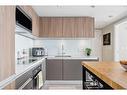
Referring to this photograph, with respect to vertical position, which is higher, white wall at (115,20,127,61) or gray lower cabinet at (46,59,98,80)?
white wall at (115,20,127,61)

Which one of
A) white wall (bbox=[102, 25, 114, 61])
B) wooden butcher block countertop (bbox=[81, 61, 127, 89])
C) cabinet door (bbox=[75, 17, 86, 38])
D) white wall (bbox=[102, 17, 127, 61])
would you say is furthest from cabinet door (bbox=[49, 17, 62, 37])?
wooden butcher block countertop (bbox=[81, 61, 127, 89])

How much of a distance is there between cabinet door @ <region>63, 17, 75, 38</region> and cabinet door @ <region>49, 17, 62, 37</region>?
148 millimetres

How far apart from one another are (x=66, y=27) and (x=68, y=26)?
0.07 metres

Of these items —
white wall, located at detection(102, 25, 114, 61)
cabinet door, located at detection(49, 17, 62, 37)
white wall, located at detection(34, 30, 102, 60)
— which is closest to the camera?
cabinet door, located at detection(49, 17, 62, 37)

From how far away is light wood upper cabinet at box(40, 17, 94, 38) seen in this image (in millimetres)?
5781

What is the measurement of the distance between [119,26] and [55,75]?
3.39m

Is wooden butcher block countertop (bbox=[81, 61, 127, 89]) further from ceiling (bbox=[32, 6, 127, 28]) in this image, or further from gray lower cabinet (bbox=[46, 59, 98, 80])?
gray lower cabinet (bbox=[46, 59, 98, 80])

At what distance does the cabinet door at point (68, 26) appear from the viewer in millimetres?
5777

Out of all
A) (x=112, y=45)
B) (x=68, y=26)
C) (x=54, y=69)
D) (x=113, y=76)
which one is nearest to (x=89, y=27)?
(x=68, y=26)

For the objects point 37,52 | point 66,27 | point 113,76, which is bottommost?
point 113,76

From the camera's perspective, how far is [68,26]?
5785mm

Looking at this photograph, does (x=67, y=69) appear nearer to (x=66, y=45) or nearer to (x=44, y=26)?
(x=66, y=45)

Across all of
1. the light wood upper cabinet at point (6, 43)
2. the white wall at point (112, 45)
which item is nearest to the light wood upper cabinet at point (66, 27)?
the white wall at point (112, 45)

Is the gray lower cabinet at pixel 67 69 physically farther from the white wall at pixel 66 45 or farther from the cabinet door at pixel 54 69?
the white wall at pixel 66 45
